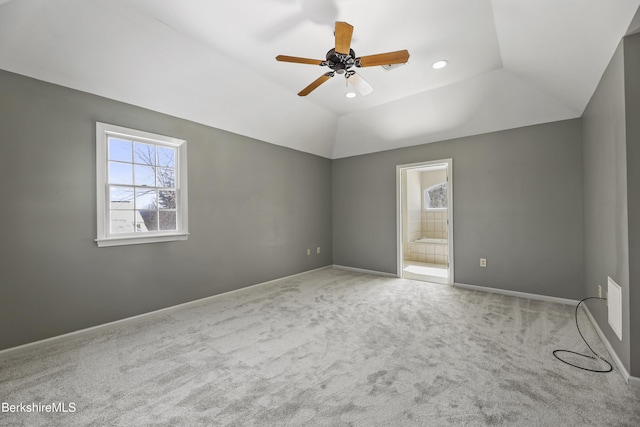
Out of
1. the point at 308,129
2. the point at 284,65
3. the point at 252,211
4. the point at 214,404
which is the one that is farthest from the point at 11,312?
the point at 308,129

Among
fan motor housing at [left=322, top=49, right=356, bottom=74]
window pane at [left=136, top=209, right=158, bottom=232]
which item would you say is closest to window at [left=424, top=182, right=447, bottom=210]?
fan motor housing at [left=322, top=49, right=356, bottom=74]

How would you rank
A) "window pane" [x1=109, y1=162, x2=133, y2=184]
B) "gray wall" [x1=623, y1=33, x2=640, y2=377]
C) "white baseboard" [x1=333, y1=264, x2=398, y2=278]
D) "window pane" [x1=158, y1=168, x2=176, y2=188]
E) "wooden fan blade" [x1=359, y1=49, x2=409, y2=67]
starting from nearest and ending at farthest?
"gray wall" [x1=623, y1=33, x2=640, y2=377] < "wooden fan blade" [x1=359, y1=49, x2=409, y2=67] < "window pane" [x1=109, y1=162, x2=133, y2=184] < "window pane" [x1=158, y1=168, x2=176, y2=188] < "white baseboard" [x1=333, y1=264, x2=398, y2=278]

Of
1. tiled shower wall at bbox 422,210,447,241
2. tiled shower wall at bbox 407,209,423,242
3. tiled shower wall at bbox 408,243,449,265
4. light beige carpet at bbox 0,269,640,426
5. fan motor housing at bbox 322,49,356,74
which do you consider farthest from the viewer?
tiled shower wall at bbox 422,210,447,241

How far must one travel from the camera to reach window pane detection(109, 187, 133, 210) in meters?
2.97

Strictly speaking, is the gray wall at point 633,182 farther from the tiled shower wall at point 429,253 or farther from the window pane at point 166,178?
the tiled shower wall at point 429,253

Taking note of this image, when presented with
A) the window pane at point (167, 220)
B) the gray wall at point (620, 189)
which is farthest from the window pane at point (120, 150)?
the gray wall at point (620, 189)

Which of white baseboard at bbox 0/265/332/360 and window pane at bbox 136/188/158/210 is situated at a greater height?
window pane at bbox 136/188/158/210

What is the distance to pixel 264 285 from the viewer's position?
14.5ft

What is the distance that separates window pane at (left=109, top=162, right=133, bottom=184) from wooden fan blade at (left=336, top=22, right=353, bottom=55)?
2650 mm

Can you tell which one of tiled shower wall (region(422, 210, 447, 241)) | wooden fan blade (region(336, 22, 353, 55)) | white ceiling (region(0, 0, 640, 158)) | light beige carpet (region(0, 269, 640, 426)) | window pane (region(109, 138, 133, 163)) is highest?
white ceiling (region(0, 0, 640, 158))

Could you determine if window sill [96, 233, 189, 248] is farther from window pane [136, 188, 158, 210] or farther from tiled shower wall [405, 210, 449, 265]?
tiled shower wall [405, 210, 449, 265]

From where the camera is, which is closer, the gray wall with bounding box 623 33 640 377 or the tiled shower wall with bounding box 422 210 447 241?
the gray wall with bounding box 623 33 640 377

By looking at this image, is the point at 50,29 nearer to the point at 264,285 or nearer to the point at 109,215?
the point at 109,215

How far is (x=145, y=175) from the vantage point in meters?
3.24
